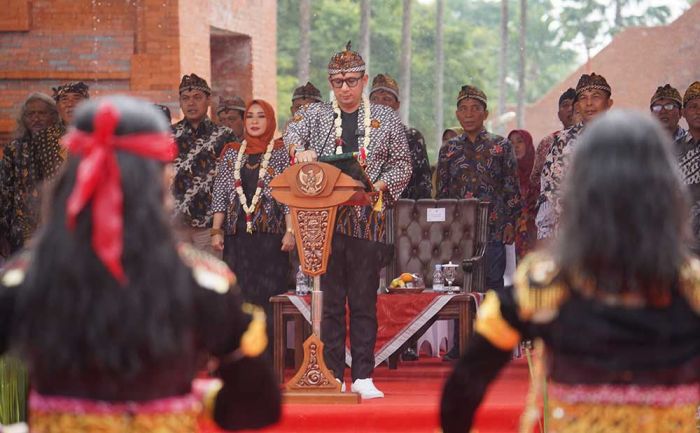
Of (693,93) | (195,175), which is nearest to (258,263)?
(195,175)

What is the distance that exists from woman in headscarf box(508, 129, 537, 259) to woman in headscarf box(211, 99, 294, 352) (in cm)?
225

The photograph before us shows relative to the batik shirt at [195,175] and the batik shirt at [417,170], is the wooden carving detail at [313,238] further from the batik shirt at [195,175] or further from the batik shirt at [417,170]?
the batik shirt at [417,170]

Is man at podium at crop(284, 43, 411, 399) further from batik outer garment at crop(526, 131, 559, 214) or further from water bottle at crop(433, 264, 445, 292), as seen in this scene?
batik outer garment at crop(526, 131, 559, 214)

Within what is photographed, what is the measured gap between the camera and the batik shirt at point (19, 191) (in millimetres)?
9828

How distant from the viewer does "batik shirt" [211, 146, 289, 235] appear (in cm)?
941

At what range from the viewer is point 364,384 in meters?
8.42

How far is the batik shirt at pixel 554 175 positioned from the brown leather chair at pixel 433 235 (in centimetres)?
162

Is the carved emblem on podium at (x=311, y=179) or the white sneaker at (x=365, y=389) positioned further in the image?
the white sneaker at (x=365, y=389)

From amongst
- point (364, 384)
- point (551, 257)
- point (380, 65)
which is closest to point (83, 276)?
point (551, 257)

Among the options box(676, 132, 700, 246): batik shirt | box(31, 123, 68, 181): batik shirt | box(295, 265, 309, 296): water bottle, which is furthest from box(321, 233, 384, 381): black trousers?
box(31, 123, 68, 181): batik shirt

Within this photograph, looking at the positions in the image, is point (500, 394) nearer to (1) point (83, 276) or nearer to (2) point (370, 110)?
(2) point (370, 110)

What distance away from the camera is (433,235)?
433 inches

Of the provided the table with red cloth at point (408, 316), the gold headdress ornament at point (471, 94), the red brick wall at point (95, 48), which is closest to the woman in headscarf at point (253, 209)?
the table with red cloth at point (408, 316)

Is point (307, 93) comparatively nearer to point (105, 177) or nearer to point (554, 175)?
point (554, 175)
